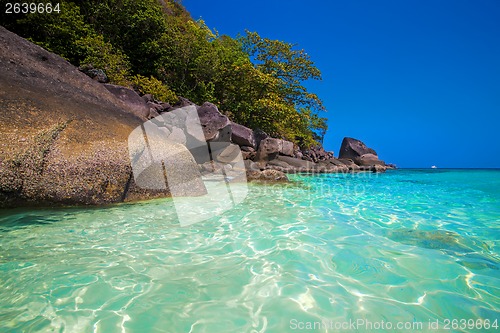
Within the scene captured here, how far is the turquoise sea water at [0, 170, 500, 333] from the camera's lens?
2.00 meters

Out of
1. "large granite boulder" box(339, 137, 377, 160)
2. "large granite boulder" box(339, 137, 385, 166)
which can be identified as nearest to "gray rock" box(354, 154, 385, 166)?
"large granite boulder" box(339, 137, 385, 166)

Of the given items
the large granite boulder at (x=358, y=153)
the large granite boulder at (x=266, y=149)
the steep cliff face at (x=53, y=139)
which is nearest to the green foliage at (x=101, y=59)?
the steep cliff face at (x=53, y=139)

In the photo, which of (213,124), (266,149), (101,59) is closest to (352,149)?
(266,149)

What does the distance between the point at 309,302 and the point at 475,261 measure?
8.60ft

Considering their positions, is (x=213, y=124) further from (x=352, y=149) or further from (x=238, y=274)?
(x=352, y=149)

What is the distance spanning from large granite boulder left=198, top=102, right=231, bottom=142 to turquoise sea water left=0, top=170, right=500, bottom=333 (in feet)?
22.0

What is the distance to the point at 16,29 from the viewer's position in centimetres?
1312

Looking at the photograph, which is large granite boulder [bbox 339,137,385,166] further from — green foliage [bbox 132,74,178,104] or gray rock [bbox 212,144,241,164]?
green foliage [bbox 132,74,178,104]

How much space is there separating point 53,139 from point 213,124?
22.4 feet

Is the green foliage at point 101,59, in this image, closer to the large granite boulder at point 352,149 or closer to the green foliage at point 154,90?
the green foliage at point 154,90

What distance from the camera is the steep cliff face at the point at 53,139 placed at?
4.51 metres

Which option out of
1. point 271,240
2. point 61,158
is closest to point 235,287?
point 271,240

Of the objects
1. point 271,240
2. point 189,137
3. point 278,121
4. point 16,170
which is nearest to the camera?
point 271,240

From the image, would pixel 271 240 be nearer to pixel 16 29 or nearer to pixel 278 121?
pixel 278 121
